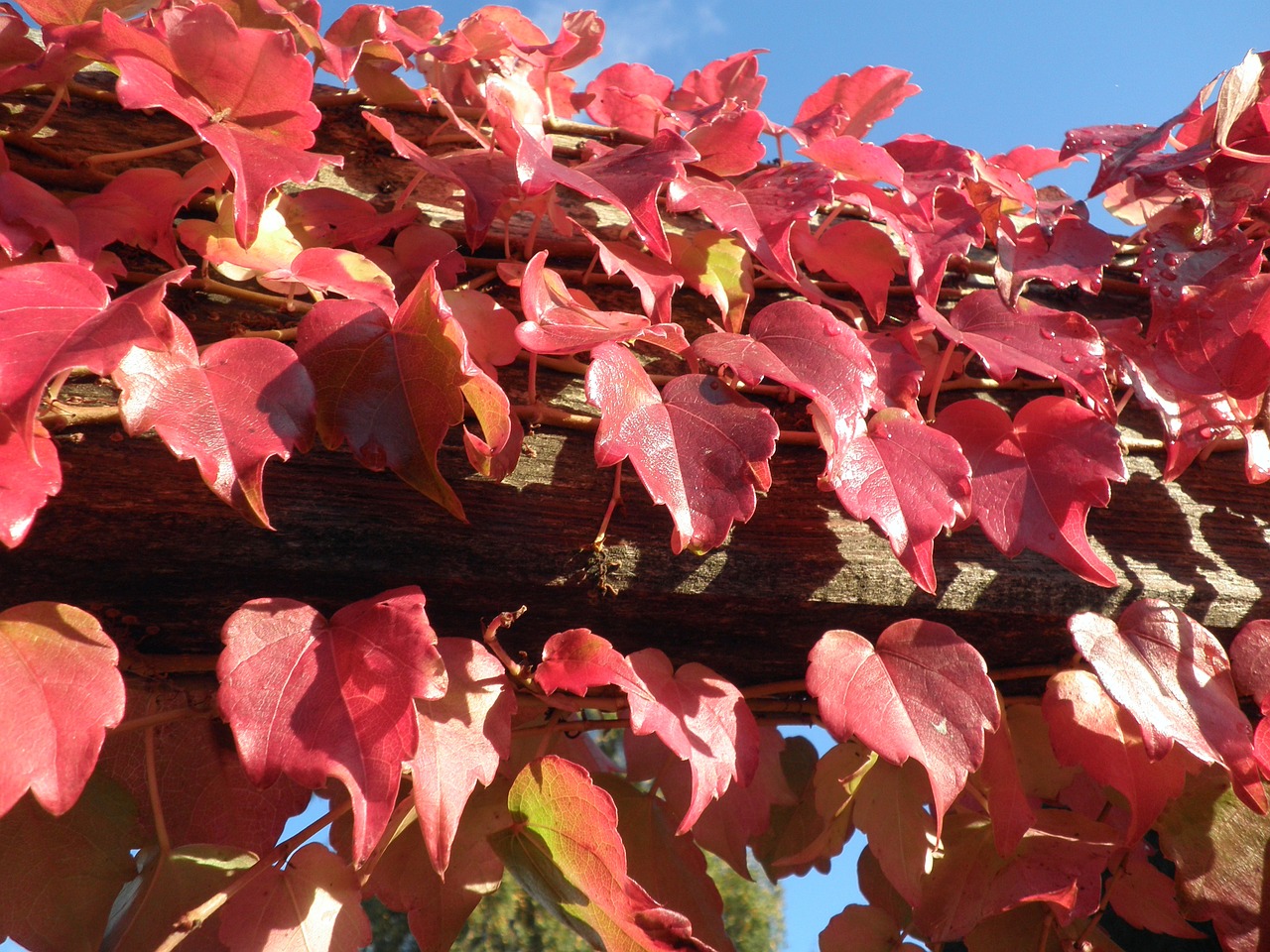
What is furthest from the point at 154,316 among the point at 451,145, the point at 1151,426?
the point at 1151,426

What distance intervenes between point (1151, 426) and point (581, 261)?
20.6 inches

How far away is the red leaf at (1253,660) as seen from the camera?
660 millimetres

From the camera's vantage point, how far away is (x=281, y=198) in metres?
0.71

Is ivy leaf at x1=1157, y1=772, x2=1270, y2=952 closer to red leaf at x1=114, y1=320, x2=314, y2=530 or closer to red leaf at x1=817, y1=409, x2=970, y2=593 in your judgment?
red leaf at x1=817, y1=409, x2=970, y2=593

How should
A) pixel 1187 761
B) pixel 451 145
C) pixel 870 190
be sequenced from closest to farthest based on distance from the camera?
pixel 1187 761
pixel 870 190
pixel 451 145

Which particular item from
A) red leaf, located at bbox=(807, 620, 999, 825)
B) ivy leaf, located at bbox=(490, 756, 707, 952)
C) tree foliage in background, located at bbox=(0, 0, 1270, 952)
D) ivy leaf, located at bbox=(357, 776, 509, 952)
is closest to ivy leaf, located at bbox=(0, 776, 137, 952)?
tree foliage in background, located at bbox=(0, 0, 1270, 952)

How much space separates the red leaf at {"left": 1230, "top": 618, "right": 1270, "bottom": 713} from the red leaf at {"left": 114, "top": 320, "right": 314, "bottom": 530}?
0.64 metres

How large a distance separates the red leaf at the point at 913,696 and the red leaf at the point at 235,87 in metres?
0.44

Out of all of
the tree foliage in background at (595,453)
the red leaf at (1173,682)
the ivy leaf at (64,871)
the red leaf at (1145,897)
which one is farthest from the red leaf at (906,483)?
the ivy leaf at (64,871)

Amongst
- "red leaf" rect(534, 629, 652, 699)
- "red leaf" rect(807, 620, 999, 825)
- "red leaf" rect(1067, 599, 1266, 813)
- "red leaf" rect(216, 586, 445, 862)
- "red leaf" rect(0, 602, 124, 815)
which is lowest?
"red leaf" rect(0, 602, 124, 815)

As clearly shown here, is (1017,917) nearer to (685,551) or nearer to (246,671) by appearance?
(685,551)

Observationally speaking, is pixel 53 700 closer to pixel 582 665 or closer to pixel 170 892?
pixel 170 892

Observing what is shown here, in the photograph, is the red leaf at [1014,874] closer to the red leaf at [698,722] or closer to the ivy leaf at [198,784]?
the red leaf at [698,722]

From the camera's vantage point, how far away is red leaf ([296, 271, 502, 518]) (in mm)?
540
